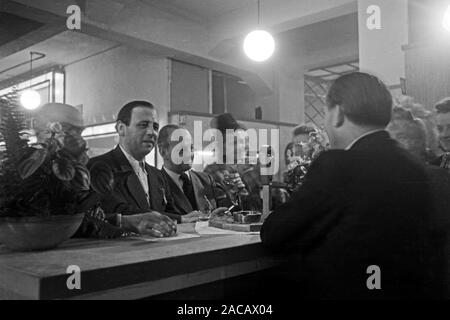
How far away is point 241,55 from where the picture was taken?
14.3 ft

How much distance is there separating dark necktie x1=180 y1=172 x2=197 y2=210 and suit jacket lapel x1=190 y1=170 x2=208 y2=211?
0.7 inches

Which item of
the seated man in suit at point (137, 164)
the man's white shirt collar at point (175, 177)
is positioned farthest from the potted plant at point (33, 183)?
the man's white shirt collar at point (175, 177)

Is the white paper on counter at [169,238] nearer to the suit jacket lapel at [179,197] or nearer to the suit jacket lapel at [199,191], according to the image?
the suit jacket lapel at [179,197]

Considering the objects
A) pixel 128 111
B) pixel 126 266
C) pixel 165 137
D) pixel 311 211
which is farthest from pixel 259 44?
pixel 126 266

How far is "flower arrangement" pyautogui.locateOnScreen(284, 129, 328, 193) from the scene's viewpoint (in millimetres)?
1324

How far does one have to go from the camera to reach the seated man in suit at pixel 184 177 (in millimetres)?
2068

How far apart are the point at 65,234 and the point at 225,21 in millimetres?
3457

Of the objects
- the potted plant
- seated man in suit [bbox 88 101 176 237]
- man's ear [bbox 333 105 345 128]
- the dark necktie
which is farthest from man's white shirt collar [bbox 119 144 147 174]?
man's ear [bbox 333 105 345 128]

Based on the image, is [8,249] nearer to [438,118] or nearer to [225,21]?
[438,118]

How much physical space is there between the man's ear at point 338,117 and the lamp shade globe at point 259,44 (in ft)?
7.19

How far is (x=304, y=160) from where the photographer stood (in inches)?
53.7

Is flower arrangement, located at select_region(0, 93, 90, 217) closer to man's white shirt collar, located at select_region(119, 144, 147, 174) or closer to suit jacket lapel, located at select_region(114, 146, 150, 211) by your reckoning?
suit jacket lapel, located at select_region(114, 146, 150, 211)

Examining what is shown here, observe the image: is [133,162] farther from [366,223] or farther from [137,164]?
[366,223]
